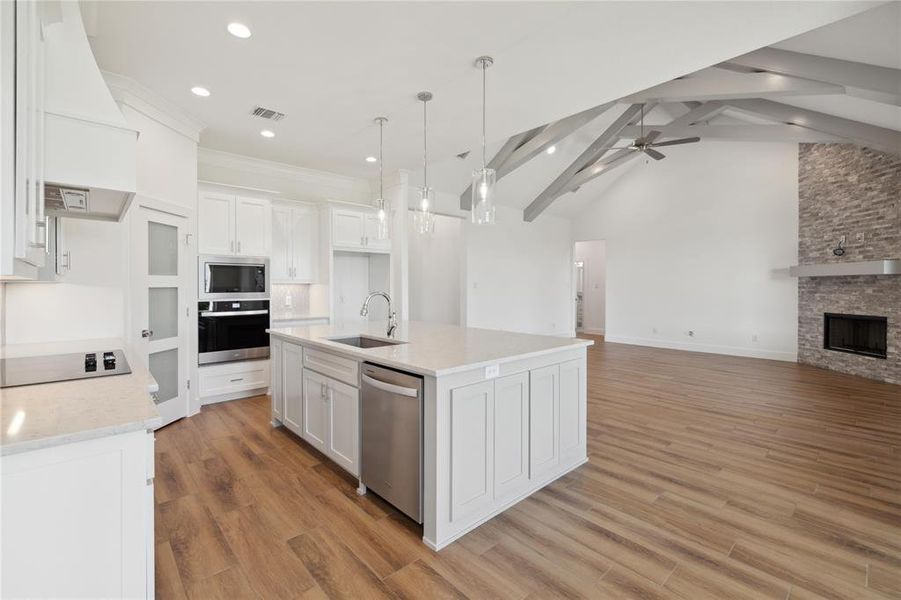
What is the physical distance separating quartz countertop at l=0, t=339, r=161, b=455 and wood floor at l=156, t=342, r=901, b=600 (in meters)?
0.91

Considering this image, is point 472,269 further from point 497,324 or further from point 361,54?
point 361,54

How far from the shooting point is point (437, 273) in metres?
8.98

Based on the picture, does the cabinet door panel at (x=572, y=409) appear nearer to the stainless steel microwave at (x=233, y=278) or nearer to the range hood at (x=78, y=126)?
the range hood at (x=78, y=126)

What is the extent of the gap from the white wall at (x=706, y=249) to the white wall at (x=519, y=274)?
1.14 m

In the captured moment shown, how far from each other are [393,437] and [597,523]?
1230mm

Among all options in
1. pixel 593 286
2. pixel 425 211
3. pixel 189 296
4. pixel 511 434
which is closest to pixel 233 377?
pixel 189 296

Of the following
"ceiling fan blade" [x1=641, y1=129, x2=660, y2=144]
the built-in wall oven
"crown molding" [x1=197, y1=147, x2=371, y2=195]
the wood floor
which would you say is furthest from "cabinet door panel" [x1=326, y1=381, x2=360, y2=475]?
"ceiling fan blade" [x1=641, y1=129, x2=660, y2=144]

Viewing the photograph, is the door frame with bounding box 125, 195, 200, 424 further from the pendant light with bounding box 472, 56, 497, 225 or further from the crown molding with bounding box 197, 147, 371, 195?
the pendant light with bounding box 472, 56, 497, 225

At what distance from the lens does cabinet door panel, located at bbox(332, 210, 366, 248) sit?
17.3ft

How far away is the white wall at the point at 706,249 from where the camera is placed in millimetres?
6930

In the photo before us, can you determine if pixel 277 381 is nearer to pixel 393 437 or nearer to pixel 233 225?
pixel 393 437

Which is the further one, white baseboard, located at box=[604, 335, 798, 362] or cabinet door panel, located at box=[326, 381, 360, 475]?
white baseboard, located at box=[604, 335, 798, 362]

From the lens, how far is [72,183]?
5.18 feet

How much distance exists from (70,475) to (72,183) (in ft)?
3.70
